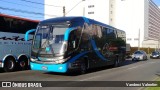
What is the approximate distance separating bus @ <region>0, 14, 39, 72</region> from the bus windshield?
2.35m

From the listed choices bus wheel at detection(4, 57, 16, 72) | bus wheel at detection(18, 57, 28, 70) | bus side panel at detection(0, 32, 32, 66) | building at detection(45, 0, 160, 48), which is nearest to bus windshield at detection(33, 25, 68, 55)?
bus side panel at detection(0, 32, 32, 66)

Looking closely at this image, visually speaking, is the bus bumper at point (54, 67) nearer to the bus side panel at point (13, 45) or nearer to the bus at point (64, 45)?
the bus at point (64, 45)

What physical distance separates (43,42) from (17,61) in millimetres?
3809

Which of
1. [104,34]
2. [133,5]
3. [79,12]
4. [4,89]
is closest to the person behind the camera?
[4,89]

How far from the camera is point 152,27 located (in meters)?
161

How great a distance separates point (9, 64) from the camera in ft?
61.2

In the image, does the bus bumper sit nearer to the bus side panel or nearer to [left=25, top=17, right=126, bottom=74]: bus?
[left=25, top=17, right=126, bottom=74]: bus

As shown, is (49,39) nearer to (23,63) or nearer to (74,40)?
(74,40)

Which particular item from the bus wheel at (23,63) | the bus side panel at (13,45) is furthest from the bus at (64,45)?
the bus wheel at (23,63)

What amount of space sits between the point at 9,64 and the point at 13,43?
54.9 inches

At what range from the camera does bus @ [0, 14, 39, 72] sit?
1795cm

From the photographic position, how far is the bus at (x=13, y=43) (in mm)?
17953

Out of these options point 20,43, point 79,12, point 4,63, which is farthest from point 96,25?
point 79,12

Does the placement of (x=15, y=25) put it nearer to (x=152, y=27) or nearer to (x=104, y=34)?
(x=104, y=34)
